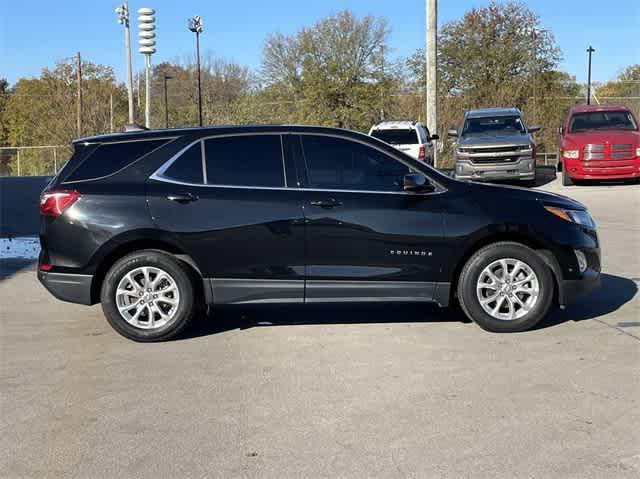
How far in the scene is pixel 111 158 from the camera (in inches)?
271

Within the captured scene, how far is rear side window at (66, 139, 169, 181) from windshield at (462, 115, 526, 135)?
15.7 metres

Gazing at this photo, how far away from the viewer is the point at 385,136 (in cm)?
2328

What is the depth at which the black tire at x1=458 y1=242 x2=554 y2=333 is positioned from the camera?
270 inches

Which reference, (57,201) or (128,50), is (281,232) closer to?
(57,201)

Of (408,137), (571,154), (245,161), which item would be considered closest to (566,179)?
(571,154)

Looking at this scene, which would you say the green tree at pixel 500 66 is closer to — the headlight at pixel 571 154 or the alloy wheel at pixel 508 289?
the headlight at pixel 571 154

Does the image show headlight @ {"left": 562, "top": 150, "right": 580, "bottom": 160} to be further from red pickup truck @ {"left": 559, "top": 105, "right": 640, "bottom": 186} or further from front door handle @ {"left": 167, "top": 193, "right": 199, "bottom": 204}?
front door handle @ {"left": 167, "top": 193, "right": 199, "bottom": 204}

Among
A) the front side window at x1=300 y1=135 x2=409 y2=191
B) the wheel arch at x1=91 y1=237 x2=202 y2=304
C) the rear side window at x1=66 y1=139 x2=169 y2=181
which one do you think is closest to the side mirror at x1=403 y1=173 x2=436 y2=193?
the front side window at x1=300 y1=135 x2=409 y2=191

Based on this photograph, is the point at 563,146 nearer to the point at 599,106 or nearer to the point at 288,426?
the point at 599,106

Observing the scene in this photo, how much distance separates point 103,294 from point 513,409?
348 cm

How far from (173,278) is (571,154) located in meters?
15.5

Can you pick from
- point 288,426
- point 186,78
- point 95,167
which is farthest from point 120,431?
point 186,78

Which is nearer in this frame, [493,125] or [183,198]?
[183,198]

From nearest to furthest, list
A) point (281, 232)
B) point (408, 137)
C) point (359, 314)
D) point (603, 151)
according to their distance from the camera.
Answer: point (281, 232), point (359, 314), point (603, 151), point (408, 137)
